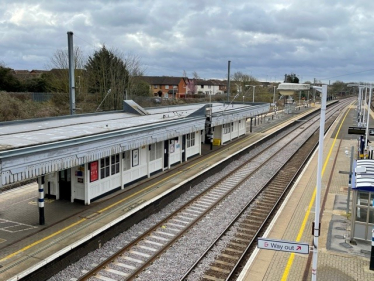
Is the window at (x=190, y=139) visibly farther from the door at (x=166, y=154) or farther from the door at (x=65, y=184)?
the door at (x=65, y=184)

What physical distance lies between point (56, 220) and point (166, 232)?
150 inches

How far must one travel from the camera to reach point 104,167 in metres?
14.8

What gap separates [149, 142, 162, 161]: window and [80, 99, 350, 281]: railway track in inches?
137

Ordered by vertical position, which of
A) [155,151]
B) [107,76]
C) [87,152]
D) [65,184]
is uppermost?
[107,76]

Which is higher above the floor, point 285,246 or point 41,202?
point 285,246

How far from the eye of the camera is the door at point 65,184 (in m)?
14.2

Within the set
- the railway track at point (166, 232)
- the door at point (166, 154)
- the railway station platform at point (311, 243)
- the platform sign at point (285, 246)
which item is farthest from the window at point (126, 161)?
the platform sign at point (285, 246)

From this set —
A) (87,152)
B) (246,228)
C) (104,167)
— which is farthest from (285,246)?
(104,167)

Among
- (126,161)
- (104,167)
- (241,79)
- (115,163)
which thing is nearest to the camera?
(104,167)

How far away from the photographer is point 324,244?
1123 centimetres

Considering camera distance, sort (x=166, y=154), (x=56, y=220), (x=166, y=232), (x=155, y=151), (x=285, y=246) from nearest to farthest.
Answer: (x=285, y=246), (x=56, y=220), (x=166, y=232), (x=155, y=151), (x=166, y=154)

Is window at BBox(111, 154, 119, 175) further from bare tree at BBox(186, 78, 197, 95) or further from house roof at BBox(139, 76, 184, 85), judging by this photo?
bare tree at BBox(186, 78, 197, 95)

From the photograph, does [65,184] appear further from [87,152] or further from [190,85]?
[190,85]

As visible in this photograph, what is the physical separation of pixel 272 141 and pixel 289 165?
36.7ft
